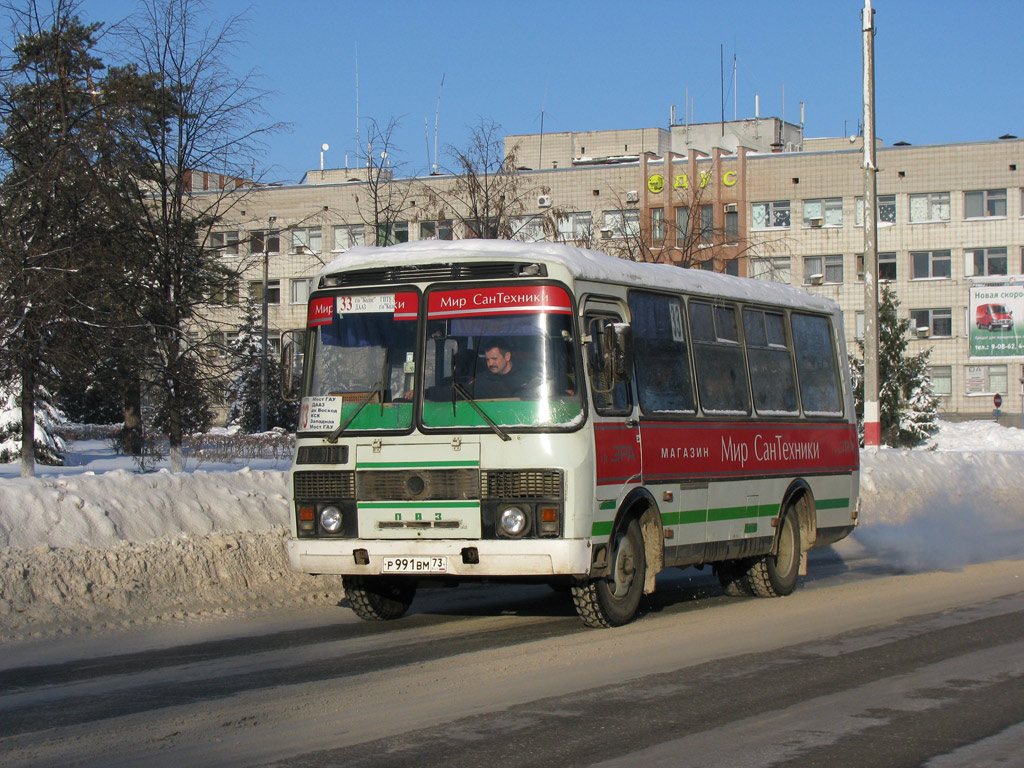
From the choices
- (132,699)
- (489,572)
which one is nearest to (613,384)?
(489,572)

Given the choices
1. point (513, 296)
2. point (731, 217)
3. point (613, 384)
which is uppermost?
point (731, 217)

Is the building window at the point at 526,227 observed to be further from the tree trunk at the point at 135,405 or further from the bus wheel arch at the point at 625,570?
the bus wheel arch at the point at 625,570

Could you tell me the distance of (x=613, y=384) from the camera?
34.5ft

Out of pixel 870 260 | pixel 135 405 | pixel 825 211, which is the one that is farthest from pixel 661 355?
pixel 825 211

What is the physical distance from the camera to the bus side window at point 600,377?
10367 millimetres

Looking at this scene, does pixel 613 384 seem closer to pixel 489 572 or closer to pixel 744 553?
pixel 489 572

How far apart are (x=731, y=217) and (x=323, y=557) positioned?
59642 mm

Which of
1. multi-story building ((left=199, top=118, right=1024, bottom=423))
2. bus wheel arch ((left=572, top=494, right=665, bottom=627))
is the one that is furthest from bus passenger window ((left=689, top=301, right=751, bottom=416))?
multi-story building ((left=199, top=118, right=1024, bottom=423))

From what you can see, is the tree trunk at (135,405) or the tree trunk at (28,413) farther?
the tree trunk at (135,405)

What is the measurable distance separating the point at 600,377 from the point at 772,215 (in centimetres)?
5884

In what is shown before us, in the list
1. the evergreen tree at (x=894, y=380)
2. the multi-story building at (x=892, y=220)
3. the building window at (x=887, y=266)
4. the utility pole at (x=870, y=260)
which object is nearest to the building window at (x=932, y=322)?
the multi-story building at (x=892, y=220)

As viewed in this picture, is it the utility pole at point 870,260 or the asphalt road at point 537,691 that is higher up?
the utility pole at point 870,260

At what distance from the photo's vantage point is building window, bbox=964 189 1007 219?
64562mm

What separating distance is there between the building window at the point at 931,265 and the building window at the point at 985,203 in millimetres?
2270
